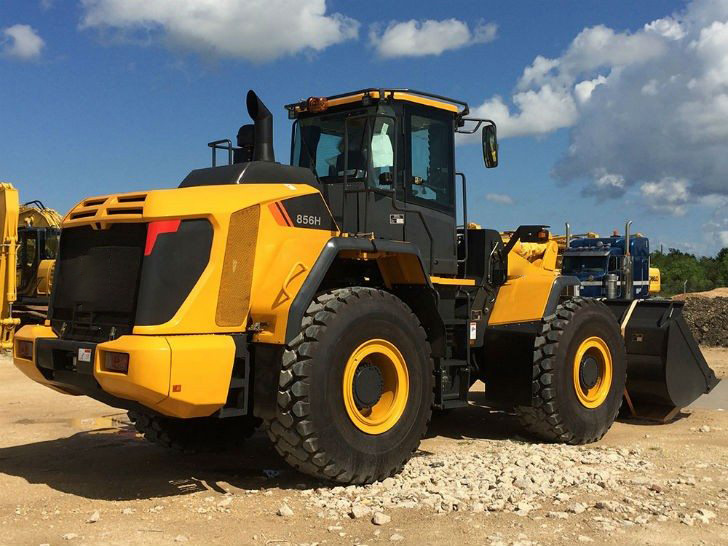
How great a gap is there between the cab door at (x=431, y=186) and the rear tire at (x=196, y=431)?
7.01 ft

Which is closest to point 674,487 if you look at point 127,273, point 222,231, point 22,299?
point 222,231

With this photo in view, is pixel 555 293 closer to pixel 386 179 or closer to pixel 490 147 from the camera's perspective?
pixel 490 147

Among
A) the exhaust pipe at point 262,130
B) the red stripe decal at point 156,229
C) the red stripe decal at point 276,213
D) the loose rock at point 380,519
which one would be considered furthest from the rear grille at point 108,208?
the loose rock at point 380,519

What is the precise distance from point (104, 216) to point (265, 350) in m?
1.45

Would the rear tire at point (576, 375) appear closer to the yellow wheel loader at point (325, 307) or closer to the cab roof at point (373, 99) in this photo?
the yellow wheel loader at point (325, 307)

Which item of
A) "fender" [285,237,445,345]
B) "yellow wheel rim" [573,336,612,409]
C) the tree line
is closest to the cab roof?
"fender" [285,237,445,345]

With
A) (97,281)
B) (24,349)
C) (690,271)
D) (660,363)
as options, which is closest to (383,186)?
(97,281)

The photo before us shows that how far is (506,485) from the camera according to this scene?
518cm

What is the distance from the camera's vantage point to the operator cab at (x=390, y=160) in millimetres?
6145

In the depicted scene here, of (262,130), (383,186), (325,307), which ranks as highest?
(262,130)

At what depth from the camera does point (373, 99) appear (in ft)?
20.8

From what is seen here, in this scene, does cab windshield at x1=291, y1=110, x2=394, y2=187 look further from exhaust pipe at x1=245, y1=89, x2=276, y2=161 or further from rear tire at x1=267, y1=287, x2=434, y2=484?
rear tire at x1=267, y1=287, x2=434, y2=484

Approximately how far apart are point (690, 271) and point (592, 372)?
43413 mm

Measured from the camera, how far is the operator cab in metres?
6.14
